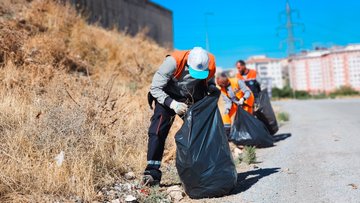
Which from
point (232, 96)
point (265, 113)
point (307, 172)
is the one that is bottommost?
point (307, 172)

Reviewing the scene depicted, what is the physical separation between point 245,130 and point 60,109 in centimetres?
303

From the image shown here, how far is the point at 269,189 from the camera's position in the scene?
4.29 m

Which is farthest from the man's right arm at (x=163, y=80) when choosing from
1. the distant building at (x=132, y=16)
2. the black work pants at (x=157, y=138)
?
the distant building at (x=132, y=16)

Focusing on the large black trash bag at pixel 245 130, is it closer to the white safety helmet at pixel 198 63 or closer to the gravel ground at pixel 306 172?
the gravel ground at pixel 306 172

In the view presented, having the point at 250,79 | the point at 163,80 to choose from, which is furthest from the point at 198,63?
the point at 250,79

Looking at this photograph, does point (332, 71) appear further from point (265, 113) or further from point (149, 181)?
point (149, 181)

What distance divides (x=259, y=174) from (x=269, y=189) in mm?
728

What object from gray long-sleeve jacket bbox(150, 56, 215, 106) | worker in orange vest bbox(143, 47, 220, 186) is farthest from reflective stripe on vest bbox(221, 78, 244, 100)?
worker in orange vest bbox(143, 47, 220, 186)

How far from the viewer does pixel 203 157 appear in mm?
4027

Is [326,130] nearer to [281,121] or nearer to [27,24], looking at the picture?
[281,121]

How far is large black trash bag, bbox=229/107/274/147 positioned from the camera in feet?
22.1

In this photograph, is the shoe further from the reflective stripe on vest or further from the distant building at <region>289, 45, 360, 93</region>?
the distant building at <region>289, 45, 360, 93</region>

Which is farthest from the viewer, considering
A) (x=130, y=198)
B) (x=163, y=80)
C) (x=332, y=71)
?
(x=332, y=71)

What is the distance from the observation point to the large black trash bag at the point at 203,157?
13.2 feet
